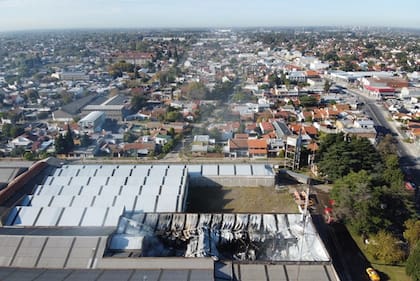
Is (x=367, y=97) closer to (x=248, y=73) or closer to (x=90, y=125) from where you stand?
(x=248, y=73)

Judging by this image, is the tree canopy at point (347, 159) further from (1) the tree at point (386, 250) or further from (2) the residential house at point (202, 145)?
(2) the residential house at point (202, 145)

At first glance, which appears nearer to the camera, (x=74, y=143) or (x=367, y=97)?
(x=74, y=143)

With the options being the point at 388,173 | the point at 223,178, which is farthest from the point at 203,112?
the point at 388,173

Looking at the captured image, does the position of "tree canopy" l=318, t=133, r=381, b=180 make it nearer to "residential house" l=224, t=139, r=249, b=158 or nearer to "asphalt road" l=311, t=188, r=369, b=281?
"asphalt road" l=311, t=188, r=369, b=281

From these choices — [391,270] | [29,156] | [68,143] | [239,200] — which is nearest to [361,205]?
[391,270]

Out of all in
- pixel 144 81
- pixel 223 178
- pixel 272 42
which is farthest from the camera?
pixel 272 42

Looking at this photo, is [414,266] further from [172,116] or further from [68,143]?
[172,116]

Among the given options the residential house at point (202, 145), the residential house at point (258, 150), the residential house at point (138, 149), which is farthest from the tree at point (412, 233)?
the residential house at point (138, 149)
